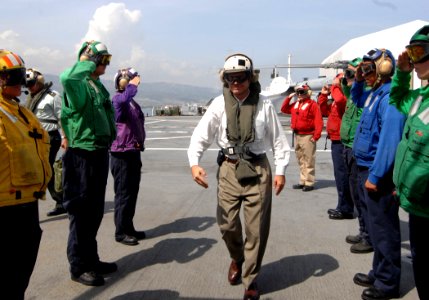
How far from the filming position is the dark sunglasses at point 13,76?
276 cm

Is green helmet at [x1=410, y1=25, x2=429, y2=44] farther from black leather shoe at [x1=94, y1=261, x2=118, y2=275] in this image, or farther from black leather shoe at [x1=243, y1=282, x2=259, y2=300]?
black leather shoe at [x1=94, y1=261, x2=118, y2=275]

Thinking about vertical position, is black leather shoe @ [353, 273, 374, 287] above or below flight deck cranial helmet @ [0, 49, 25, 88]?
below

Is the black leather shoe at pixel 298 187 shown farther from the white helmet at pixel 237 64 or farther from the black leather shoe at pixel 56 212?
the white helmet at pixel 237 64

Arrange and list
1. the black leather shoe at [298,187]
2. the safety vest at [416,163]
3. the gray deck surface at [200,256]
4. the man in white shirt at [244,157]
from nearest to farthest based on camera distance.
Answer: the safety vest at [416,163], the man in white shirt at [244,157], the gray deck surface at [200,256], the black leather shoe at [298,187]

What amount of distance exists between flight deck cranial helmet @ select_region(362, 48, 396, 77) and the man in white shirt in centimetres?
111

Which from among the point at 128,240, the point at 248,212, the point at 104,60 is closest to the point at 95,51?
the point at 104,60

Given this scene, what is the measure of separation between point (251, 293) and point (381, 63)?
8.12 ft

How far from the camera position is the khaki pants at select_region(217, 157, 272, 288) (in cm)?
381

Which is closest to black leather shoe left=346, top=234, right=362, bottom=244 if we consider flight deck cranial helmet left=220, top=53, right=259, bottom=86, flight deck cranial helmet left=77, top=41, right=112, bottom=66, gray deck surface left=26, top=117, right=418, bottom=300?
gray deck surface left=26, top=117, right=418, bottom=300

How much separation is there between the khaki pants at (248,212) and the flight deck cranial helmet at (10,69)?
6.38 feet

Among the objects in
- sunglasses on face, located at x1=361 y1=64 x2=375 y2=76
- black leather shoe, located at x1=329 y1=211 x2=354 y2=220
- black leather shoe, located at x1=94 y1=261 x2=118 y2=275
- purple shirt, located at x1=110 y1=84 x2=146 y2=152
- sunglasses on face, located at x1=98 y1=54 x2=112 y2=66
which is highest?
sunglasses on face, located at x1=98 y1=54 x2=112 y2=66

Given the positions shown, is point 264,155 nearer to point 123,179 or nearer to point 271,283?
point 271,283

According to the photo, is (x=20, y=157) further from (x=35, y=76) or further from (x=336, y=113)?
(x=336, y=113)

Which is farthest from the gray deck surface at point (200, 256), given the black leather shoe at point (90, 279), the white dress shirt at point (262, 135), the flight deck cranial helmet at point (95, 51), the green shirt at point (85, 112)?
the flight deck cranial helmet at point (95, 51)
